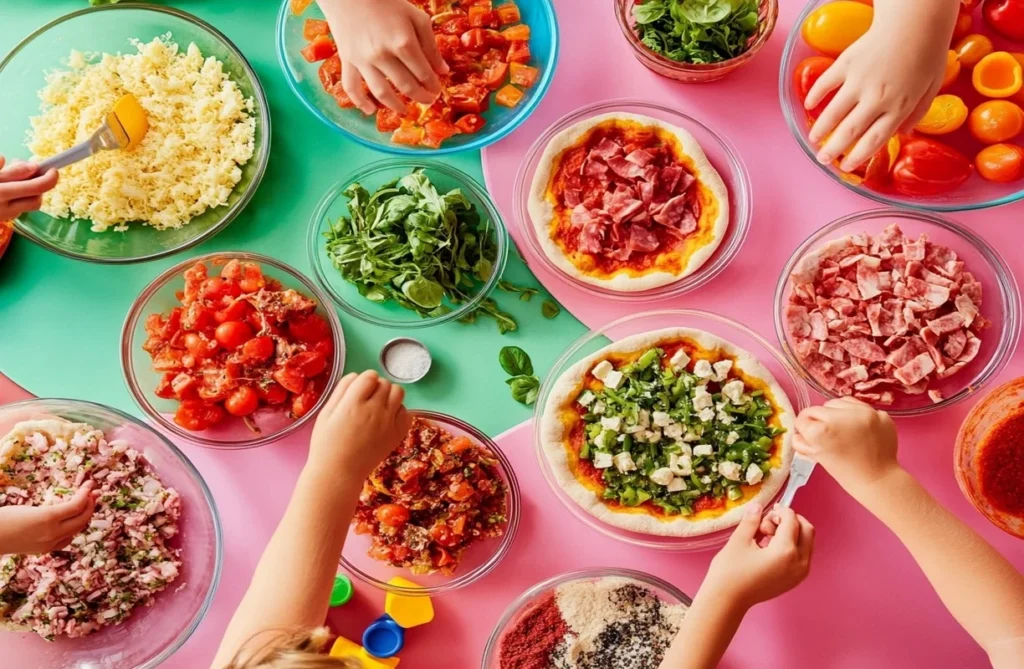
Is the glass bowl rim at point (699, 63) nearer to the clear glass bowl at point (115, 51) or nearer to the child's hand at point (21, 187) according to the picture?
the clear glass bowl at point (115, 51)

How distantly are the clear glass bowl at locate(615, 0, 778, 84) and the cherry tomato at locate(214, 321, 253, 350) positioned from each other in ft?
5.59

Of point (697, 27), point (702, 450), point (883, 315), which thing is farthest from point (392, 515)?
point (697, 27)

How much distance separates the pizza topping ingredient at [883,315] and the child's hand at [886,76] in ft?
1.26

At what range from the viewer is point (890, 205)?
3090 millimetres

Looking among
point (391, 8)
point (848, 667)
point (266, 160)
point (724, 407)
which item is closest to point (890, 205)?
point (724, 407)

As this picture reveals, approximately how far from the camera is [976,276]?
10.1 ft

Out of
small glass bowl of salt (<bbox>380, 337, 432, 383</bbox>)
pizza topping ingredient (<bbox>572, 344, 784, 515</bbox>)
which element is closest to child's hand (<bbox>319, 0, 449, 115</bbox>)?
small glass bowl of salt (<bbox>380, 337, 432, 383</bbox>)

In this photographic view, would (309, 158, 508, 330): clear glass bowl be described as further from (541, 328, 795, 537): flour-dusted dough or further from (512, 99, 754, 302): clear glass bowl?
(541, 328, 795, 537): flour-dusted dough

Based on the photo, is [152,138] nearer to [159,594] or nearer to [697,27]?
[159,594]

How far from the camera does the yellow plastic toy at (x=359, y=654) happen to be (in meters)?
2.94

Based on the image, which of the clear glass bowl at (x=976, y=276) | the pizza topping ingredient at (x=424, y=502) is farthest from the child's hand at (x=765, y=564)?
the pizza topping ingredient at (x=424, y=502)

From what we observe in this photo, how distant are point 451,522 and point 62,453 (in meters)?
1.34

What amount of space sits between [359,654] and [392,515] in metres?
0.53

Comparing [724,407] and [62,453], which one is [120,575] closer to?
[62,453]
